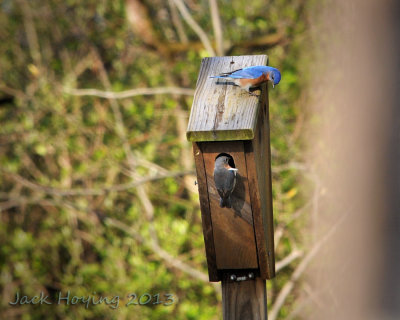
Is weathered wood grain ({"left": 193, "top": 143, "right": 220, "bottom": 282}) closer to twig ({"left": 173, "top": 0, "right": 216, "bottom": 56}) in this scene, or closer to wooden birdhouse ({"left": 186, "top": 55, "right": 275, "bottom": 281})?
wooden birdhouse ({"left": 186, "top": 55, "right": 275, "bottom": 281})

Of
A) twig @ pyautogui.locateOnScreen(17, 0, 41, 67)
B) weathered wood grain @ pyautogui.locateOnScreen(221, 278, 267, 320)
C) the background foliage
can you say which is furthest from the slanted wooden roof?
twig @ pyautogui.locateOnScreen(17, 0, 41, 67)

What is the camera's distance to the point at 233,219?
5.89ft

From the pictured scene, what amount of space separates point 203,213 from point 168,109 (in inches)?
124

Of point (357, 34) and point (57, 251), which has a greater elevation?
point (357, 34)

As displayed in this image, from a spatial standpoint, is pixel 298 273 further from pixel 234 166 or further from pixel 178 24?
pixel 178 24

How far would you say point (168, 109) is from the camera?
4883mm

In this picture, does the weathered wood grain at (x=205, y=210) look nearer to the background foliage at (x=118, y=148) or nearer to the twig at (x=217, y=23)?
the background foliage at (x=118, y=148)

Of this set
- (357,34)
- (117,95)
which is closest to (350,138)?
(357,34)

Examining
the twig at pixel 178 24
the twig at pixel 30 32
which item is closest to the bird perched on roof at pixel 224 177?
the twig at pixel 178 24

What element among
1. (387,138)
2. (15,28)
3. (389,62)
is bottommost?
(387,138)

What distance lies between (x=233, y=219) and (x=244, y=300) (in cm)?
29

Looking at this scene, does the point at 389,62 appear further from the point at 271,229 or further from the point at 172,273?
the point at 172,273

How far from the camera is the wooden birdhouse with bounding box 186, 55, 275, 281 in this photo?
5.55 ft

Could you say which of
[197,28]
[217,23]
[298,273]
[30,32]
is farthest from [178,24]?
[298,273]
